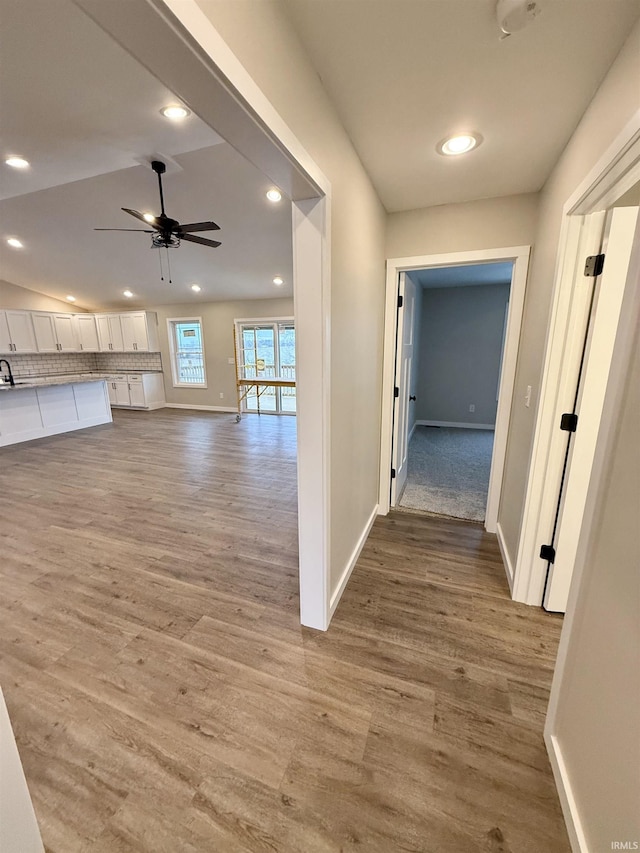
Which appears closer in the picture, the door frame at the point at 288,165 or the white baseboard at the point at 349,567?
the door frame at the point at 288,165

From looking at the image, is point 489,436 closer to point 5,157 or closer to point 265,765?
point 265,765

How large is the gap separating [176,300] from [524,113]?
289 inches

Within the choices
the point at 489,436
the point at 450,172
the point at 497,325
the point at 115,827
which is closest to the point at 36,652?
the point at 115,827

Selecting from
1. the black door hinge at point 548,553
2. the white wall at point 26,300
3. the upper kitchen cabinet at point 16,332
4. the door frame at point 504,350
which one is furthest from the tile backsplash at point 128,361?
the black door hinge at point 548,553

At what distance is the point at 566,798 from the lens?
106 cm

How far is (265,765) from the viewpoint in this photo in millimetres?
1198

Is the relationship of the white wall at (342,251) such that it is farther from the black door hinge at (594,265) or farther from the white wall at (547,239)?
the black door hinge at (594,265)

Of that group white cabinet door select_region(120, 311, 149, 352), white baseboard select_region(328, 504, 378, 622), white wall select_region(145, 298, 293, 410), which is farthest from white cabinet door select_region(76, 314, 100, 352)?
white baseboard select_region(328, 504, 378, 622)

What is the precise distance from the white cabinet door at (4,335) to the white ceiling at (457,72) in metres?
7.60

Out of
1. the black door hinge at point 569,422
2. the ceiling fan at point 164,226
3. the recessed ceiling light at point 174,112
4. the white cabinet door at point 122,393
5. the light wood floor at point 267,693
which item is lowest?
the light wood floor at point 267,693

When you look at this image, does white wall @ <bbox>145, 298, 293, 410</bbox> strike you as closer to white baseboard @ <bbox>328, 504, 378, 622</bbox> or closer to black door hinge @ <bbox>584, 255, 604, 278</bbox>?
white baseboard @ <bbox>328, 504, 378, 622</bbox>

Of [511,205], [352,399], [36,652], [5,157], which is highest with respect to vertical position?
[5,157]

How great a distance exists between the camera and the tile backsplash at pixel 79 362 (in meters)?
6.93

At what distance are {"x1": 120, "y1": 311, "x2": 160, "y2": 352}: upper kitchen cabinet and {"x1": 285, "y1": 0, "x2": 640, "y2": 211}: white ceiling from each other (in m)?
7.26
